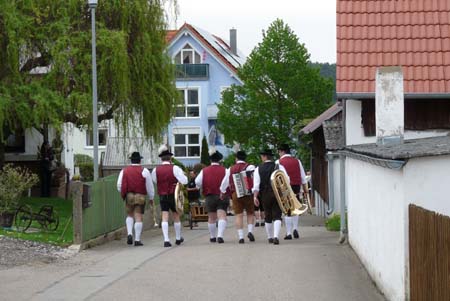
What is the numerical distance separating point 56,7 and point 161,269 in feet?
57.6

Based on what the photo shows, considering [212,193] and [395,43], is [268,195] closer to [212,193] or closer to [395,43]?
[212,193]

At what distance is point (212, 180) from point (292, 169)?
1.93m

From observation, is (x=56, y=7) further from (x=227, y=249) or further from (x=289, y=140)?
(x=289, y=140)

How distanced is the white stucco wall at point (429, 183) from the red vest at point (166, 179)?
9.86 metres

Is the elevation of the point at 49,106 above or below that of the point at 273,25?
below

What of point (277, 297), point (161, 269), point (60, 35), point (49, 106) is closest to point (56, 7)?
point (60, 35)

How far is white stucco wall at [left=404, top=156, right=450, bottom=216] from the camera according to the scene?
984cm

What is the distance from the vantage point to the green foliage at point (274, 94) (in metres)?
51.4

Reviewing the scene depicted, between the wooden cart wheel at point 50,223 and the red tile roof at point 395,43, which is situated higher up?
the red tile roof at point 395,43

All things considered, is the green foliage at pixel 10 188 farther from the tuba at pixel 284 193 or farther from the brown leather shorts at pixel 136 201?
the tuba at pixel 284 193

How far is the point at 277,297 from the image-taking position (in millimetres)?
11844

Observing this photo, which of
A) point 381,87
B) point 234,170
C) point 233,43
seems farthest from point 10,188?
point 233,43

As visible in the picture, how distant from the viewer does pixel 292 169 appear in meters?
21.3

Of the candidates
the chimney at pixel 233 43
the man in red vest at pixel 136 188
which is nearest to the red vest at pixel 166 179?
the man in red vest at pixel 136 188
